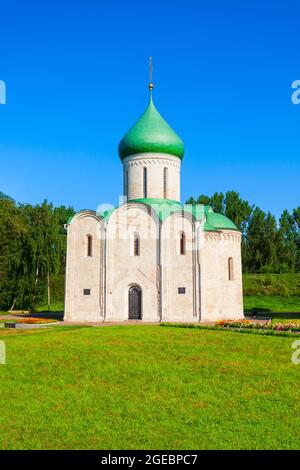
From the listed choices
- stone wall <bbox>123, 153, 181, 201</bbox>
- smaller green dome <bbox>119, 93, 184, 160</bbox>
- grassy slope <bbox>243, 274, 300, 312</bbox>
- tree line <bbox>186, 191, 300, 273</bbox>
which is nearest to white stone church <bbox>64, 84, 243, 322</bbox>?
stone wall <bbox>123, 153, 181, 201</bbox>

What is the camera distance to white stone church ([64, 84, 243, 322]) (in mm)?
23328

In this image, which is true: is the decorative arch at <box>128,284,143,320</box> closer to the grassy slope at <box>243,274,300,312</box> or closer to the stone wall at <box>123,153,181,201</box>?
the stone wall at <box>123,153,181,201</box>

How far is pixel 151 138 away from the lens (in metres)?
26.0

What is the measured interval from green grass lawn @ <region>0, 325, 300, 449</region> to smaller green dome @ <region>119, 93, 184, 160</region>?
1395cm

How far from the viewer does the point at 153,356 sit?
482 inches

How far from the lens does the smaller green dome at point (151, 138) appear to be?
1027 inches

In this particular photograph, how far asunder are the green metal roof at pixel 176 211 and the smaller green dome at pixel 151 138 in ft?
9.18

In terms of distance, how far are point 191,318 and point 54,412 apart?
15261mm

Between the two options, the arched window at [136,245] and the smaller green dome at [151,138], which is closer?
the arched window at [136,245]

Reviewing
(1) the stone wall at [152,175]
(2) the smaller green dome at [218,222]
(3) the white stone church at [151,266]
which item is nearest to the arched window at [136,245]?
(3) the white stone church at [151,266]

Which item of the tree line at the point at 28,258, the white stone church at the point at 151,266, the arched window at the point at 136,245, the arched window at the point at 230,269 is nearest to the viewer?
the white stone church at the point at 151,266

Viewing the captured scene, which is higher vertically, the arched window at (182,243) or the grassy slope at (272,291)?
the arched window at (182,243)

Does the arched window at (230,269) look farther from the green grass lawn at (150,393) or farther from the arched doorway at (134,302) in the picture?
the green grass lawn at (150,393)
